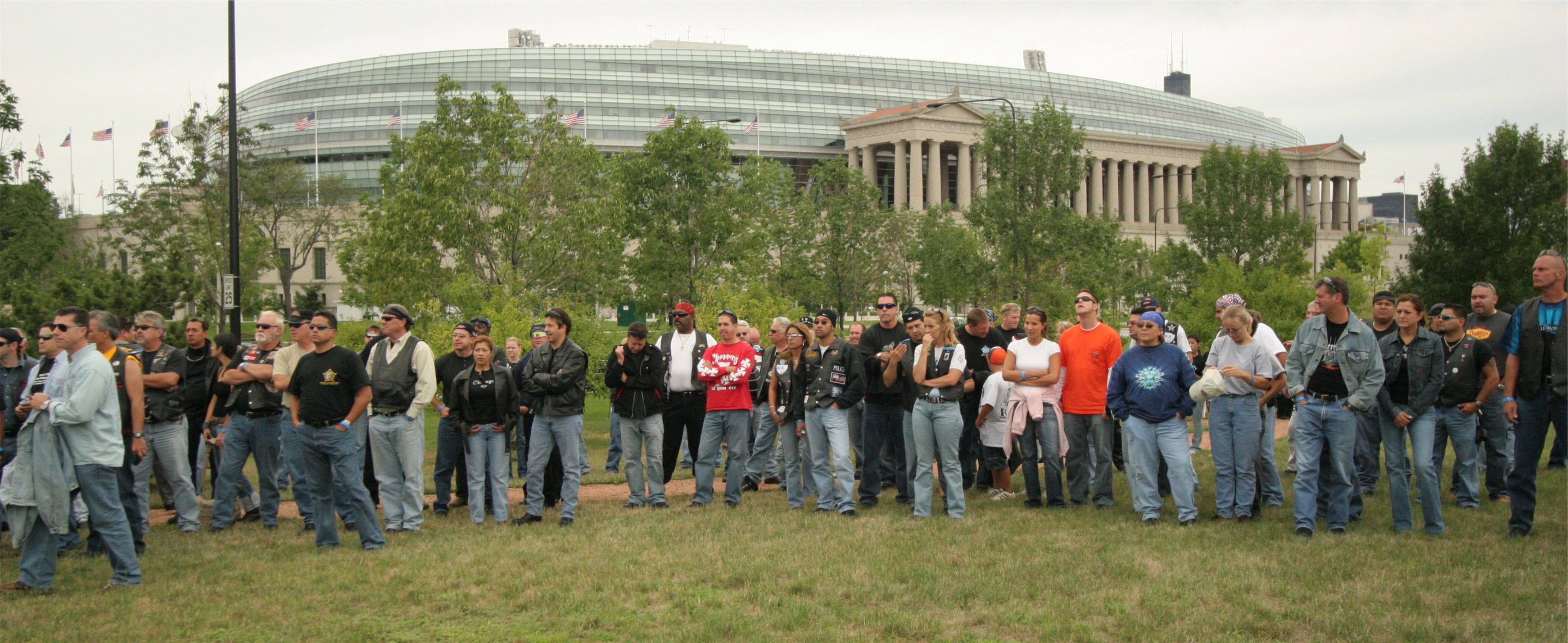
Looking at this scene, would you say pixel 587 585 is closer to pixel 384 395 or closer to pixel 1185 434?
pixel 384 395

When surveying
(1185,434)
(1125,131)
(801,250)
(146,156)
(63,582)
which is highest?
(1125,131)

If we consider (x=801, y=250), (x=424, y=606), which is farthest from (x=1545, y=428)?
(x=801, y=250)

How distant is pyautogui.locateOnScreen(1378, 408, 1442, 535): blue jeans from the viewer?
31.0ft

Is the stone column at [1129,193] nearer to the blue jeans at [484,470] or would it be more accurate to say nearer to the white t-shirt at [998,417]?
the white t-shirt at [998,417]

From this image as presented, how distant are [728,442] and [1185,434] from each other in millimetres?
4463

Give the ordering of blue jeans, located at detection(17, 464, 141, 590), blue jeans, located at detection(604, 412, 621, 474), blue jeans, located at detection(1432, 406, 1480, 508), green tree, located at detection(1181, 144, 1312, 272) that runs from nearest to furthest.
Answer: blue jeans, located at detection(17, 464, 141, 590) < blue jeans, located at detection(1432, 406, 1480, 508) < blue jeans, located at detection(604, 412, 621, 474) < green tree, located at detection(1181, 144, 1312, 272)

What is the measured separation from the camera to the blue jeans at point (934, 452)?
35.1ft

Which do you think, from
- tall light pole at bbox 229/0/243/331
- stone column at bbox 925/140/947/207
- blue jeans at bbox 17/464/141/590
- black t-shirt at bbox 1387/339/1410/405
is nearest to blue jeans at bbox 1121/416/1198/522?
black t-shirt at bbox 1387/339/1410/405

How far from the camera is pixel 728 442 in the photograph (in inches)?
475

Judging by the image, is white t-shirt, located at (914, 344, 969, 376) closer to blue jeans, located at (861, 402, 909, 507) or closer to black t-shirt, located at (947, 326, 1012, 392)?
black t-shirt, located at (947, 326, 1012, 392)

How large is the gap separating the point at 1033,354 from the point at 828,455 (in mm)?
2240

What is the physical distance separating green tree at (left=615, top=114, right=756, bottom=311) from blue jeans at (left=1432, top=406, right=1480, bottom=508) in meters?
22.8

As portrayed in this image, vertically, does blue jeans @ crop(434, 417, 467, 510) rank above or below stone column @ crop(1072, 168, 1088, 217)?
below

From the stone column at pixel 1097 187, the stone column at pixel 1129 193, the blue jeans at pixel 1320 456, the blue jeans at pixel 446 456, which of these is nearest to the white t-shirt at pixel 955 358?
the blue jeans at pixel 1320 456
